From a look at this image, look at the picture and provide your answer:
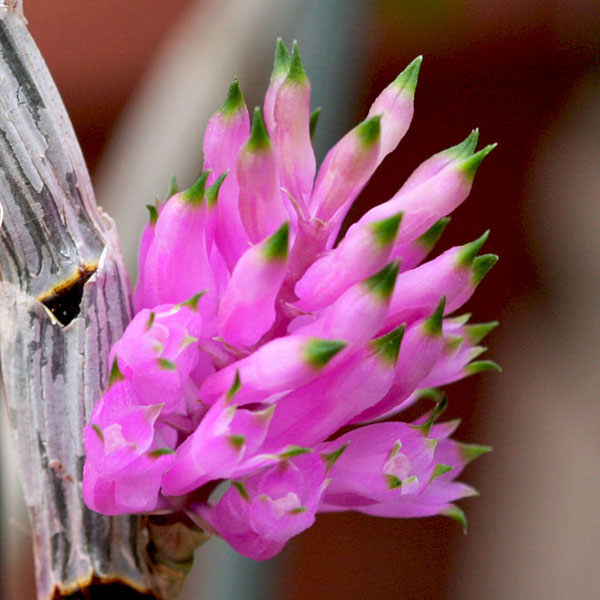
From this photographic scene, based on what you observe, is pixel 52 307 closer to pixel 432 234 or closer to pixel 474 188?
pixel 432 234

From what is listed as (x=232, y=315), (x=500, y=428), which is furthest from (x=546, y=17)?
(x=232, y=315)

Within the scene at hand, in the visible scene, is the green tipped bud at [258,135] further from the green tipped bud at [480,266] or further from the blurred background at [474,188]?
the blurred background at [474,188]

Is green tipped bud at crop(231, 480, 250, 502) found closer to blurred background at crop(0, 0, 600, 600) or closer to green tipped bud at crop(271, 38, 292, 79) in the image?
green tipped bud at crop(271, 38, 292, 79)

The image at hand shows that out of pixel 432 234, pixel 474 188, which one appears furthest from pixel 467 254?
pixel 474 188

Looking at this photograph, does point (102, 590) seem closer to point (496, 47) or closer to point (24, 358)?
point (24, 358)

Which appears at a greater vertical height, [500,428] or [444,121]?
[444,121]

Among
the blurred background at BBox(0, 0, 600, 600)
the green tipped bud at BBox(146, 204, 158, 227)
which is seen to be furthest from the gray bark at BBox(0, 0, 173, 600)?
the blurred background at BBox(0, 0, 600, 600)
